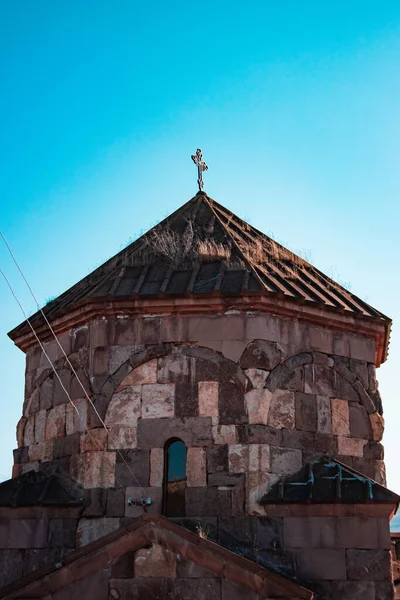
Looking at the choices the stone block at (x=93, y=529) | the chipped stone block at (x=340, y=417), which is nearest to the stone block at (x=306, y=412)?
the chipped stone block at (x=340, y=417)

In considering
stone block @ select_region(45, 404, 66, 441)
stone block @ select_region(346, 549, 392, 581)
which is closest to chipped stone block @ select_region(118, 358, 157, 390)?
stone block @ select_region(45, 404, 66, 441)

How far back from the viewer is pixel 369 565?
777cm

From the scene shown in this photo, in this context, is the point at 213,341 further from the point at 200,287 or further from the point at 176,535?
the point at 176,535

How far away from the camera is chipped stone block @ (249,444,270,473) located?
8188 mm

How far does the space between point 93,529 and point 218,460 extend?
4.77ft

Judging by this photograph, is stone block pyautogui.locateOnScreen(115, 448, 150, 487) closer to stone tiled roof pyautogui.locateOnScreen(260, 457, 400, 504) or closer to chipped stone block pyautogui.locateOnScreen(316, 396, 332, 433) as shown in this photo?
stone tiled roof pyautogui.locateOnScreen(260, 457, 400, 504)

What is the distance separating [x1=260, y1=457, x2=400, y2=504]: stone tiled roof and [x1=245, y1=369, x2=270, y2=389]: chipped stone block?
3.24 feet

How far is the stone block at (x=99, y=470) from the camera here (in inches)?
330

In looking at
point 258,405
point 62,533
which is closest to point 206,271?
point 258,405

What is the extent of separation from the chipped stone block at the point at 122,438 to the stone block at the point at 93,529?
739 mm

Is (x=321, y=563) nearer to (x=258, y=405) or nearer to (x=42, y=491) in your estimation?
(x=258, y=405)

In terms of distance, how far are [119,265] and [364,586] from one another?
4626 millimetres

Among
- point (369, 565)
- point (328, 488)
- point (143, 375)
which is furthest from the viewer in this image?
point (143, 375)

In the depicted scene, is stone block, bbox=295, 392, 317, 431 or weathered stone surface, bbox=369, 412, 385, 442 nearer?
stone block, bbox=295, 392, 317, 431
